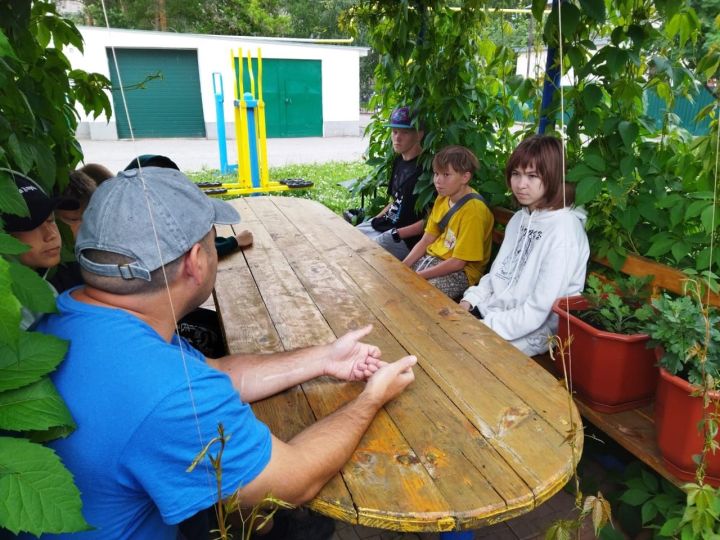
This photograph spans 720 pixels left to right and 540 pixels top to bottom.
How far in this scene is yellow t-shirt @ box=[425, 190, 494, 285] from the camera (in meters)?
2.62

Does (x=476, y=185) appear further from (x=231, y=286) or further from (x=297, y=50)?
(x=297, y=50)

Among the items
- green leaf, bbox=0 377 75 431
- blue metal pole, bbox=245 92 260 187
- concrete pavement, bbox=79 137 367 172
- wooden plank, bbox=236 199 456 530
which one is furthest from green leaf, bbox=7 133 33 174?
concrete pavement, bbox=79 137 367 172

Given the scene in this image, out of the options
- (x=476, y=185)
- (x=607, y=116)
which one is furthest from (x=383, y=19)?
(x=607, y=116)

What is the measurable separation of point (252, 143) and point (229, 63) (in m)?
7.24

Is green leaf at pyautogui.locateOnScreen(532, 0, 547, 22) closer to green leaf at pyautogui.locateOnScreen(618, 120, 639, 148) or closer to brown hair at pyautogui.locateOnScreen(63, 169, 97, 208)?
green leaf at pyautogui.locateOnScreen(618, 120, 639, 148)

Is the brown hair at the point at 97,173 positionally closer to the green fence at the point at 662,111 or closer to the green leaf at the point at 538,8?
the green leaf at the point at 538,8

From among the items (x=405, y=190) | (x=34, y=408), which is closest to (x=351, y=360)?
(x=34, y=408)

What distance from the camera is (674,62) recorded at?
6.54ft

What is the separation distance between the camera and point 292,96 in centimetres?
1617

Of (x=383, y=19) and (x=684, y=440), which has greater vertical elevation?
(x=383, y=19)

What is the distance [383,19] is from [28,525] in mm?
3855

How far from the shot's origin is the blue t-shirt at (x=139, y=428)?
0.87 meters

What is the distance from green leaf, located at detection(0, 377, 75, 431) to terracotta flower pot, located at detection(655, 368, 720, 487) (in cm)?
141

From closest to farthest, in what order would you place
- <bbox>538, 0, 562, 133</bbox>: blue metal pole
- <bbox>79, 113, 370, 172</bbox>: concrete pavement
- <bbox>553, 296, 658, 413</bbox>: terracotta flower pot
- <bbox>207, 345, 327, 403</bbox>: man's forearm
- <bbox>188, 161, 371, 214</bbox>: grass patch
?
<bbox>207, 345, 327, 403</bbox>: man's forearm → <bbox>553, 296, 658, 413</bbox>: terracotta flower pot → <bbox>538, 0, 562, 133</bbox>: blue metal pole → <bbox>188, 161, 371, 214</bbox>: grass patch → <bbox>79, 113, 370, 172</bbox>: concrete pavement
